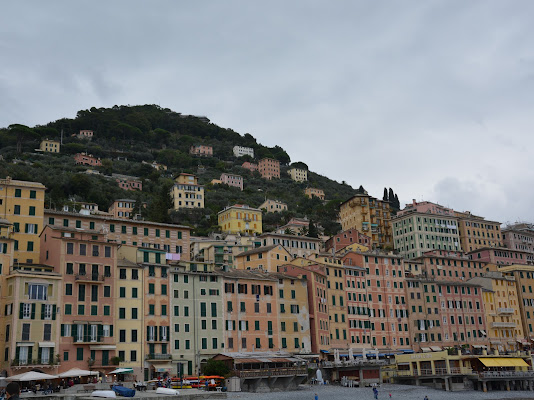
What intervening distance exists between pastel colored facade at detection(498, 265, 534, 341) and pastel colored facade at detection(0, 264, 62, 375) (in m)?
77.1

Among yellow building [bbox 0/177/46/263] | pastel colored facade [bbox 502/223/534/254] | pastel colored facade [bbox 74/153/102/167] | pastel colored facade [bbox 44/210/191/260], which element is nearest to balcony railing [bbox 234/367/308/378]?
pastel colored facade [bbox 44/210/191/260]

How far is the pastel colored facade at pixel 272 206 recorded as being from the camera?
15375 cm

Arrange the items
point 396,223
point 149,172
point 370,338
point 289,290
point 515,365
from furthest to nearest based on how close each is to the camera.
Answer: point 149,172, point 396,223, point 370,338, point 515,365, point 289,290

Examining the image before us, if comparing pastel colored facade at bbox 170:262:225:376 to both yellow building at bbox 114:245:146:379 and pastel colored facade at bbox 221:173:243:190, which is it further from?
pastel colored facade at bbox 221:173:243:190

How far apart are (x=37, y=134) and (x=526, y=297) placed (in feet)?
450

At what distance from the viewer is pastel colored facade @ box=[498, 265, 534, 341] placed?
101m

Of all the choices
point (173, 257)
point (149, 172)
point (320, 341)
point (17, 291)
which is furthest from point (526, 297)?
point (149, 172)

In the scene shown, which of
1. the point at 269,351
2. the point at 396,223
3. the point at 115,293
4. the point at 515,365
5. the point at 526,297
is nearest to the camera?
the point at 115,293

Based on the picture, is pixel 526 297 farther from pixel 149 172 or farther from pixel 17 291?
pixel 149 172

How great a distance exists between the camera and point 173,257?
7500 centimetres

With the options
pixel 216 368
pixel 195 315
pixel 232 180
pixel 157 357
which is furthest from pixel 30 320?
pixel 232 180

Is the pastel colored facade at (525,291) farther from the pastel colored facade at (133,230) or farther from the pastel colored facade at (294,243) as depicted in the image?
the pastel colored facade at (133,230)

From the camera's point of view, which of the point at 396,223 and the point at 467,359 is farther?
the point at 396,223

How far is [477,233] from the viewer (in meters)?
132
